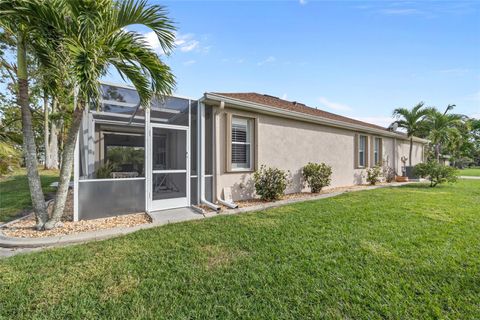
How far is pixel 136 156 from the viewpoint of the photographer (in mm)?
6418

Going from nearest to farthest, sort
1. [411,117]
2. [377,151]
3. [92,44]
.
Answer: [92,44], [377,151], [411,117]

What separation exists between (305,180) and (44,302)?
856 centimetres

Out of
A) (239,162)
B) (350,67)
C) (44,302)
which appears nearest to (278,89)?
(350,67)

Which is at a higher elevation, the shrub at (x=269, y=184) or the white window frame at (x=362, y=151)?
the white window frame at (x=362, y=151)

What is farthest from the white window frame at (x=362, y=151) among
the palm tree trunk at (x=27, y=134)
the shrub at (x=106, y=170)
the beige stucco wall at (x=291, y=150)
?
the palm tree trunk at (x=27, y=134)

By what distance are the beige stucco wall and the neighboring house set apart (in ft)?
0.12

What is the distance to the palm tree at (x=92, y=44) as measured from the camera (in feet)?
12.2

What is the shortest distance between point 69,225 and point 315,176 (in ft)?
26.5

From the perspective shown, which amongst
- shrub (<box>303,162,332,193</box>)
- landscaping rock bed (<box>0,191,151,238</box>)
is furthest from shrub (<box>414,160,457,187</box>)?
landscaping rock bed (<box>0,191,151,238</box>)

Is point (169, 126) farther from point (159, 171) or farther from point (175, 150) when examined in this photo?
point (159, 171)

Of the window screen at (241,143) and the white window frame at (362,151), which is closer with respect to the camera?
the window screen at (241,143)

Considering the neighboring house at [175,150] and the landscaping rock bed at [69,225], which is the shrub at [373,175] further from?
the landscaping rock bed at [69,225]

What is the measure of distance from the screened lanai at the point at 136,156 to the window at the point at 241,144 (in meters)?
0.95

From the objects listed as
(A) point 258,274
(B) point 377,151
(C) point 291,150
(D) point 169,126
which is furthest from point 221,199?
(B) point 377,151
